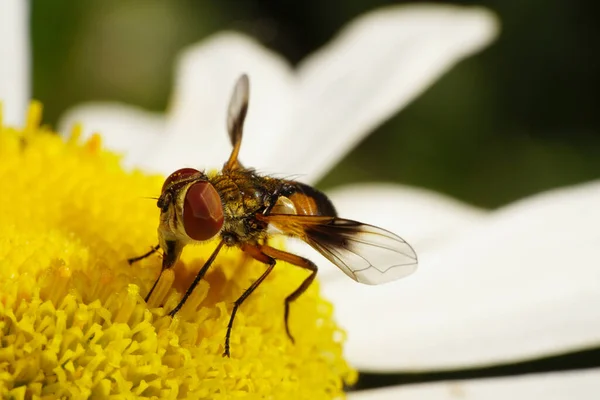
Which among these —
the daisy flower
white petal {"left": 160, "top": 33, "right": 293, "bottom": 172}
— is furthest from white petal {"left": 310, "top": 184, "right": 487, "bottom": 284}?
white petal {"left": 160, "top": 33, "right": 293, "bottom": 172}

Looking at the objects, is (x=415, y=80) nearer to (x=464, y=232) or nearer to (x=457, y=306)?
(x=464, y=232)

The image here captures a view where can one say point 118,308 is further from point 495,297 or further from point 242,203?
point 495,297

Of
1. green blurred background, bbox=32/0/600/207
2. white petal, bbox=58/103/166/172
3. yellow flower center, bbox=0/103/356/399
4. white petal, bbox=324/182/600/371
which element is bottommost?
yellow flower center, bbox=0/103/356/399

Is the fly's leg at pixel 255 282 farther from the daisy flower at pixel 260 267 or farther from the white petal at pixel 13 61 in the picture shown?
the white petal at pixel 13 61

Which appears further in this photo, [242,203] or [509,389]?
[509,389]

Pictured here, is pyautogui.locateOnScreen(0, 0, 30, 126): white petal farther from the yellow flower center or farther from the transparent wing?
the transparent wing

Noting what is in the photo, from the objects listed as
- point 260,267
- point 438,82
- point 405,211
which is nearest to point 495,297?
point 405,211
